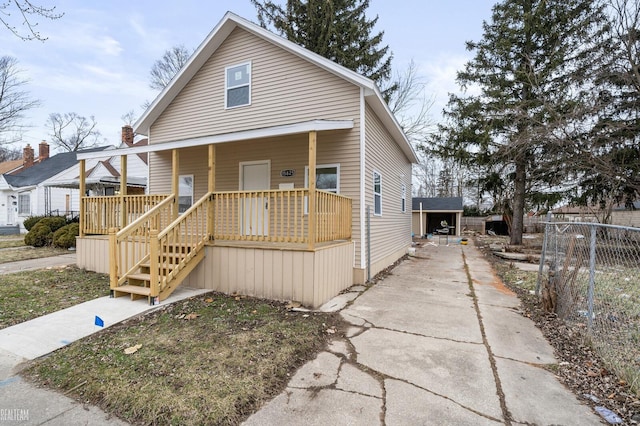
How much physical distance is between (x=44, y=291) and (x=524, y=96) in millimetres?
17220

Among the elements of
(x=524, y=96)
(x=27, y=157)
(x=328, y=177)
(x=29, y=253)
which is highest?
(x=524, y=96)

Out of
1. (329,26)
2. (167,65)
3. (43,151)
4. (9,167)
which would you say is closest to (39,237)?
(329,26)

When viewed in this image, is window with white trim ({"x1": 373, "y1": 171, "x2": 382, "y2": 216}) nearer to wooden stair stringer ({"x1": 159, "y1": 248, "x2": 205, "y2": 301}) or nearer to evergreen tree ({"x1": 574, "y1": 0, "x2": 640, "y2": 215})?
wooden stair stringer ({"x1": 159, "y1": 248, "x2": 205, "y2": 301})

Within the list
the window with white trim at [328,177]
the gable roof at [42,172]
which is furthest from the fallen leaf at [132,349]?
the gable roof at [42,172]

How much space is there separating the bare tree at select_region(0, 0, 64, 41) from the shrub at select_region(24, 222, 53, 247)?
10.2m

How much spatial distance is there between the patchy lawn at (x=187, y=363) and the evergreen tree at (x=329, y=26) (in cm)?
1485

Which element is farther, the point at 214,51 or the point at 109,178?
the point at 109,178

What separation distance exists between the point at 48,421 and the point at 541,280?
279 inches

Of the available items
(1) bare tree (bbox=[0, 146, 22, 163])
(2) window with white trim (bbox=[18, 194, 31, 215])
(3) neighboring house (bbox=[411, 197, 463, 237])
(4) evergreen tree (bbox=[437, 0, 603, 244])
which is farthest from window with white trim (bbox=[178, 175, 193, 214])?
(1) bare tree (bbox=[0, 146, 22, 163])

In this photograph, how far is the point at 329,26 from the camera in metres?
15.2

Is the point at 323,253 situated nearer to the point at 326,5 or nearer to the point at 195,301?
the point at 195,301

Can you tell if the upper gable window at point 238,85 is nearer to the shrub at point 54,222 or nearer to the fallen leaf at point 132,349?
the fallen leaf at point 132,349

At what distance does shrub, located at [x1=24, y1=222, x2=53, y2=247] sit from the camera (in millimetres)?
11500

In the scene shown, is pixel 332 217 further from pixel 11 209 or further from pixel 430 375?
pixel 11 209
